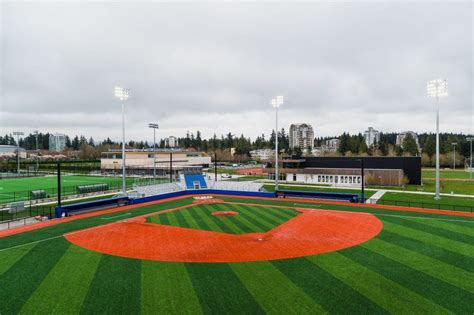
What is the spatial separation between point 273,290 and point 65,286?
9.05 metres

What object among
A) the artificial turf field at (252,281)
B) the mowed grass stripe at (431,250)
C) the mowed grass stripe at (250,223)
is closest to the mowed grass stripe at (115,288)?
the artificial turf field at (252,281)

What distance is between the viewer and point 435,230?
2158cm

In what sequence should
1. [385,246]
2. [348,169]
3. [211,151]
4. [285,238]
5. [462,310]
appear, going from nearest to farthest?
1. [462,310]
2. [385,246]
3. [285,238]
4. [348,169]
5. [211,151]

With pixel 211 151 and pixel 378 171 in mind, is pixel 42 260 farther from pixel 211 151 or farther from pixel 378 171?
Result: pixel 211 151

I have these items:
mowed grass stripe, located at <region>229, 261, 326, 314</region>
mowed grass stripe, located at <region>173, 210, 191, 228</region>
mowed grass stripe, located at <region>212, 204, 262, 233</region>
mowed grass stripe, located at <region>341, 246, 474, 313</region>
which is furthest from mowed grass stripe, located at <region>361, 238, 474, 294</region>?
mowed grass stripe, located at <region>173, 210, 191, 228</region>

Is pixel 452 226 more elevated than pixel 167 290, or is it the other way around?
pixel 452 226

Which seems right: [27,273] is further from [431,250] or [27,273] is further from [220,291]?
[431,250]

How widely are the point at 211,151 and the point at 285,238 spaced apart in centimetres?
14827

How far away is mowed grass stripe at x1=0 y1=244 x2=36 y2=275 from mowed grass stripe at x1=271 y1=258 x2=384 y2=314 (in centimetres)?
1392

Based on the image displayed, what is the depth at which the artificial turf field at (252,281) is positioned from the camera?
11141 millimetres

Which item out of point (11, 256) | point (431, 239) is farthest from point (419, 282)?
point (11, 256)

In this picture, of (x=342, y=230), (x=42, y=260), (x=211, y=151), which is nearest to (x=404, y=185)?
(x=342, y=230)

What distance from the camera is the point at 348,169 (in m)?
57.2

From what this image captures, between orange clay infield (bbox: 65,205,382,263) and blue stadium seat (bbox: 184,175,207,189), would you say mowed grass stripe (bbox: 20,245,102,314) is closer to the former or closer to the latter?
orange clay infield (bbox: 65,205,382,263)
